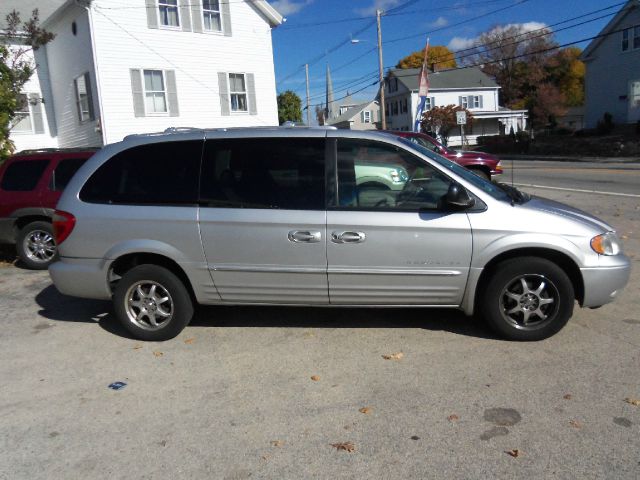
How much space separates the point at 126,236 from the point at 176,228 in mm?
466

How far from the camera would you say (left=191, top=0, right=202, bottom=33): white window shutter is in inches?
743

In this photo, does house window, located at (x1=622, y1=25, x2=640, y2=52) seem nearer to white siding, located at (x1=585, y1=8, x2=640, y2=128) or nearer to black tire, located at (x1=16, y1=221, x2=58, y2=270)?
white siding, located at (x1=585, y1=8, x2=640, y2=128)

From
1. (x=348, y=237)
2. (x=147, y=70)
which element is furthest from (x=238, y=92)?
(x=348, y=237)

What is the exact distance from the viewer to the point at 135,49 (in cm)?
1812

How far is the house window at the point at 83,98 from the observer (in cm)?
1831

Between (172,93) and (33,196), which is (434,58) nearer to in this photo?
(172,93)

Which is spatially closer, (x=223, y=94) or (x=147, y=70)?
(x=147, y=70)

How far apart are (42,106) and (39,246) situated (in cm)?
1485

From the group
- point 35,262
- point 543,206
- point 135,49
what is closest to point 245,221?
point 543,206

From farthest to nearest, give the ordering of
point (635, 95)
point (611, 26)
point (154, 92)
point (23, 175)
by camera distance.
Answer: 1. point (611, 26)
2. point (635, 95)
3. point (154, 92)
4. point (23, 175)

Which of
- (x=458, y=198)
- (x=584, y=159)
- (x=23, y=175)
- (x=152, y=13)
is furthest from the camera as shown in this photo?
(x=584, y=159)

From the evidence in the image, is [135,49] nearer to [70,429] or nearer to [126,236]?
[126,236]

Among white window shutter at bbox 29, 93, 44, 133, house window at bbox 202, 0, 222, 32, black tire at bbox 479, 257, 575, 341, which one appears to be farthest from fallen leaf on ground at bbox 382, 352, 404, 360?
white window shutter at bbox 29, 93, 44, 133

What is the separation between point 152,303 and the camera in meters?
5.02
